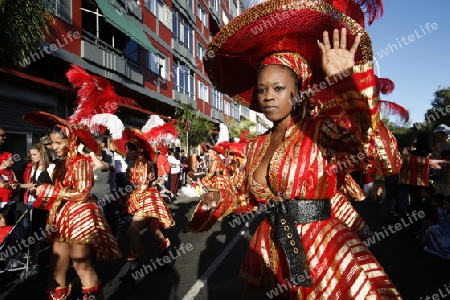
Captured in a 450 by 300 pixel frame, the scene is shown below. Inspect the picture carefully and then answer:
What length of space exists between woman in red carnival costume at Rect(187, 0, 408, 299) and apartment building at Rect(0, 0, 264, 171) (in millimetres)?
452

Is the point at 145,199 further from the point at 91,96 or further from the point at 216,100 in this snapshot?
the point at 216,100

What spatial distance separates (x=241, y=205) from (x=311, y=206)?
0.59m

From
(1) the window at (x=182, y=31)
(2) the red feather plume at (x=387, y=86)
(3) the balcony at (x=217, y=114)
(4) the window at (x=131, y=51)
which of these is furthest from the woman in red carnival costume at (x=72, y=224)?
(3) the balcony at (x=217, y=114)

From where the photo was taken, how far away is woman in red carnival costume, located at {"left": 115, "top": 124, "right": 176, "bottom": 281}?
474 centimetres

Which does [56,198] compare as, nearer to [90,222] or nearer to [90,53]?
[90,222]

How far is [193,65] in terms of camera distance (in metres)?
26.6

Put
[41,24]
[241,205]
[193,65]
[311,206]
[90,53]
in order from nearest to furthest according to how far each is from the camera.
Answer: [311,206]
[241,205]
[41,24]
[90,53]
[193,65]

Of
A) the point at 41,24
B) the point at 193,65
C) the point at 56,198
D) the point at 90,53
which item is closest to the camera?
the point at 56,198

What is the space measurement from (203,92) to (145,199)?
1000 inches

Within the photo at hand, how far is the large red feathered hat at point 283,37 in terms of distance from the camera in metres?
1.62

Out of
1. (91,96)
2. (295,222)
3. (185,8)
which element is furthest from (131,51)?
(295,222)

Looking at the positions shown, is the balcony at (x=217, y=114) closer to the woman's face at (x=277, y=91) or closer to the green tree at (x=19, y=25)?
the green tree at (x=19, y=25)

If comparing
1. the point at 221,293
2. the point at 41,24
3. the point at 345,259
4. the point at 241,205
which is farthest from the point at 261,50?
the point at 41,24

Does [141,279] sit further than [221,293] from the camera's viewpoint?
Yes
